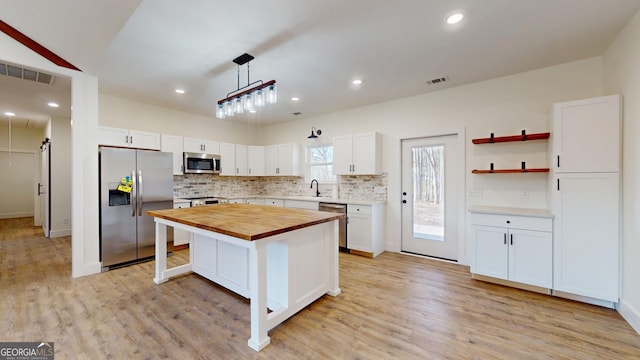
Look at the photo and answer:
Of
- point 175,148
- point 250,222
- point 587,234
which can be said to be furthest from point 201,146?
point 587,234

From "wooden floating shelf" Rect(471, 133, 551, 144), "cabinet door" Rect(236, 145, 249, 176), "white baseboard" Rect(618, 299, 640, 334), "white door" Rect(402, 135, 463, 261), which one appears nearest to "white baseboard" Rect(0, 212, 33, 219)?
"cabinet door" Rect(236, 145, 249, 176)

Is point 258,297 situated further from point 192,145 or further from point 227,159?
point 227,159

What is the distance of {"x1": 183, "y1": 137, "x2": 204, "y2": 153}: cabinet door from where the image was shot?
15.6 feet

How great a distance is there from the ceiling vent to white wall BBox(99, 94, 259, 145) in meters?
0.65

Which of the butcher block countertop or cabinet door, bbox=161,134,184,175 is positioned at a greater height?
cabinet door, bbox=161,134,184,175

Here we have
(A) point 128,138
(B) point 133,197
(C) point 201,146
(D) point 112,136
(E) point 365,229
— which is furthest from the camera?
(C) point 201,146

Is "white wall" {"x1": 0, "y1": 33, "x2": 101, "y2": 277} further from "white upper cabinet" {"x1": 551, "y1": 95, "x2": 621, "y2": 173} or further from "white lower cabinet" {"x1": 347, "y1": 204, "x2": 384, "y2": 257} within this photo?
"white upper cabinet" {"x1": 551, "y1": 95, "x2": 621, "y2": 173}

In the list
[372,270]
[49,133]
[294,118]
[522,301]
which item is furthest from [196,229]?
[49,133]

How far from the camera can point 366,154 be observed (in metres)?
4.38

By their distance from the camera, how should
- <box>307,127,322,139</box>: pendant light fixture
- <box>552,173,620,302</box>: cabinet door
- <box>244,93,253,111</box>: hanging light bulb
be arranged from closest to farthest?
<box>552,173,620,302</box>: cabinet door → <box>244,93,253,111</box>: hanging light bulb → <box>307,127,322,139</box>: pendant light fixture

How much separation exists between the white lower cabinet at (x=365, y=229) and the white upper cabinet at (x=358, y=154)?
0.65m

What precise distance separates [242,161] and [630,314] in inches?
231

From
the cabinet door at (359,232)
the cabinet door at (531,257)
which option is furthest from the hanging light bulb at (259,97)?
the cabinet door at (531,257)

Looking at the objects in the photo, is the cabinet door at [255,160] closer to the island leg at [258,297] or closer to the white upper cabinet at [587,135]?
the island leg at [258,297]
